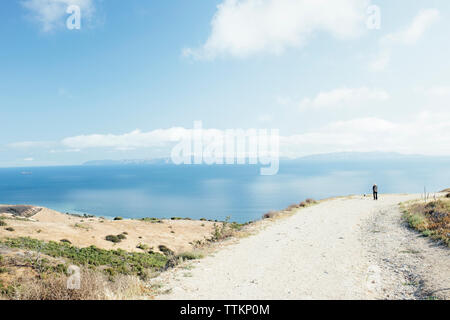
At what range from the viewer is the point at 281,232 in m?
16.3

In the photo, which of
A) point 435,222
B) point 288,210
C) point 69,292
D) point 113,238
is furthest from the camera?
point 113,238

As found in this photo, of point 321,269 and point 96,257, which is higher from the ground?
point 321,269

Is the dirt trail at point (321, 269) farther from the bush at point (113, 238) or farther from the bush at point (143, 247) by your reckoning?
the bush at point (113, 238)

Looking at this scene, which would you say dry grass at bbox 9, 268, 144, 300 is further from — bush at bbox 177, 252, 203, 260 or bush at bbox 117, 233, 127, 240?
bush at bbox 117, 233, 127, 240

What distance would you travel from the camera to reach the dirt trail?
6949 mm

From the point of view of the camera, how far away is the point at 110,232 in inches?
1305

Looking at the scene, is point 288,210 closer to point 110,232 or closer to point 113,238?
point 113,238

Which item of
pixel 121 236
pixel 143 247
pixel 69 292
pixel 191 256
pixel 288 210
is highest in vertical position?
pixel 69 292

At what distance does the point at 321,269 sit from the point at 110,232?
31009 millimetres

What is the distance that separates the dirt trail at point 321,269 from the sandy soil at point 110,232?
31.5 feet

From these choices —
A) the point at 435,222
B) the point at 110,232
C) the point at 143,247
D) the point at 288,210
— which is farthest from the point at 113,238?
the point at 435,222

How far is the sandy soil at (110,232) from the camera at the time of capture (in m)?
25.8
